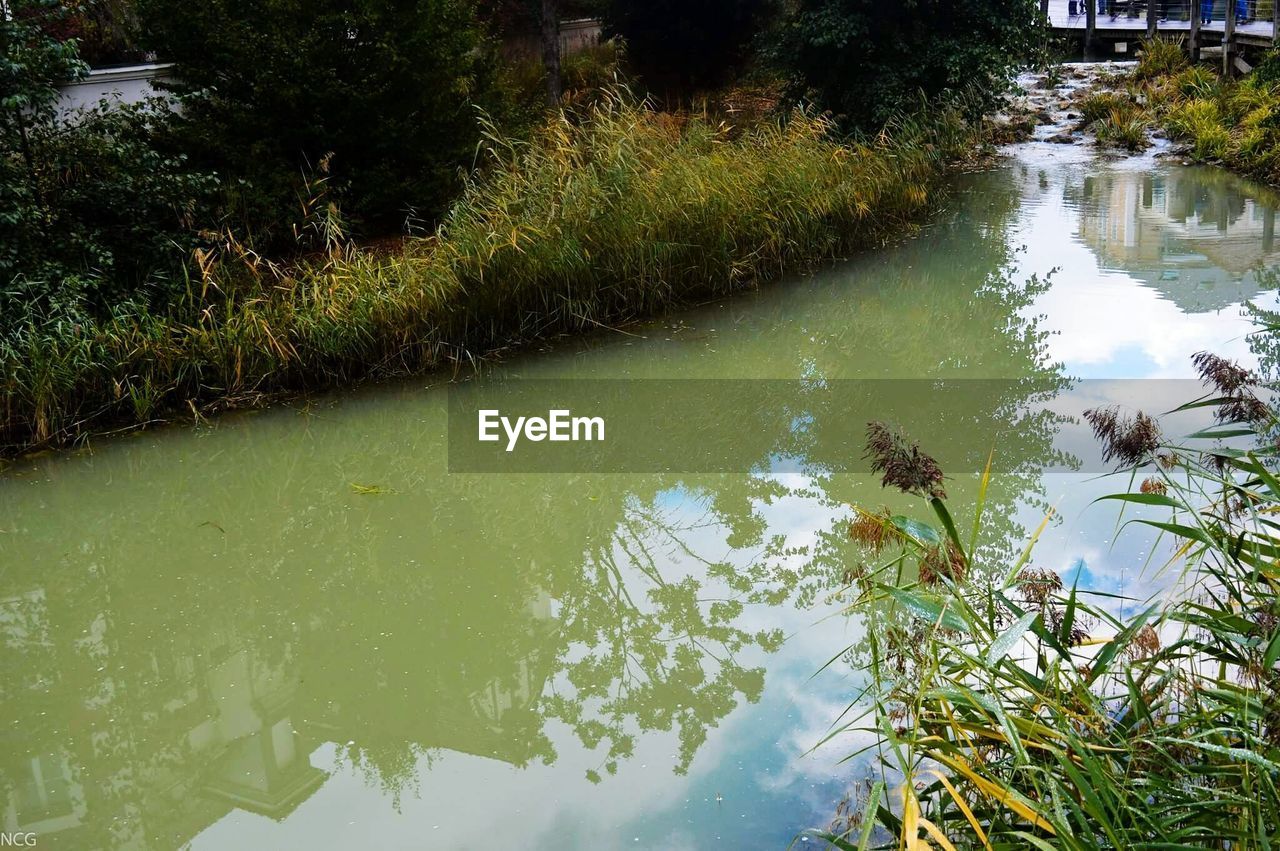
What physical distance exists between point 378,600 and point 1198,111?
1326 centimetres

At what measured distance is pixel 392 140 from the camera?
9211 mm

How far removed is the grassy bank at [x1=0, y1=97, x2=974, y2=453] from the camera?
653 cm

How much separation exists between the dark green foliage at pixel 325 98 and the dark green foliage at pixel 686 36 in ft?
20.3

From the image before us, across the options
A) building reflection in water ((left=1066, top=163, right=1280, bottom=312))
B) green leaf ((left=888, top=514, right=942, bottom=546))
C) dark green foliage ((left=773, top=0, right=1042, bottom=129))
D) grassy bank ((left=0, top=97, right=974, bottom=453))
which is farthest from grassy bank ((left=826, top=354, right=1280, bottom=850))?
dark green foliage ((left=773, top=0, right=1042, bottom=129))

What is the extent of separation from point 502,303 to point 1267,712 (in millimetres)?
5787

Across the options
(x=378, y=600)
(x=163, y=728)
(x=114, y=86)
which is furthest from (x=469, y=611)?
(x=114, y=86)

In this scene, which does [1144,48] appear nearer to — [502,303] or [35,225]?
[502,303]

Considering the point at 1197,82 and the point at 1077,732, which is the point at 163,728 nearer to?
the point at 1077,732

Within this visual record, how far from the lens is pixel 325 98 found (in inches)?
353

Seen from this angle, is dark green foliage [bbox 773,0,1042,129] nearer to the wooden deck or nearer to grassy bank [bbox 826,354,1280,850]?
the wooden deck

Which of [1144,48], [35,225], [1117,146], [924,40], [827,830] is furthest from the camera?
[1144,48]

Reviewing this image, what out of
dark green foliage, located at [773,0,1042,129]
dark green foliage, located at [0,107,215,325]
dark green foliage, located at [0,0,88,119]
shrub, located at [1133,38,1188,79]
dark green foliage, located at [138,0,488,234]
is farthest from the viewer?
shrub, located at [1133,38,1188,79]

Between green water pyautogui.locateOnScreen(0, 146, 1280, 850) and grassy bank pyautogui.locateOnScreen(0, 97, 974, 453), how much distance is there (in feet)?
0.98

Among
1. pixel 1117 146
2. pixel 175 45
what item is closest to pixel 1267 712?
pixel 175 45
